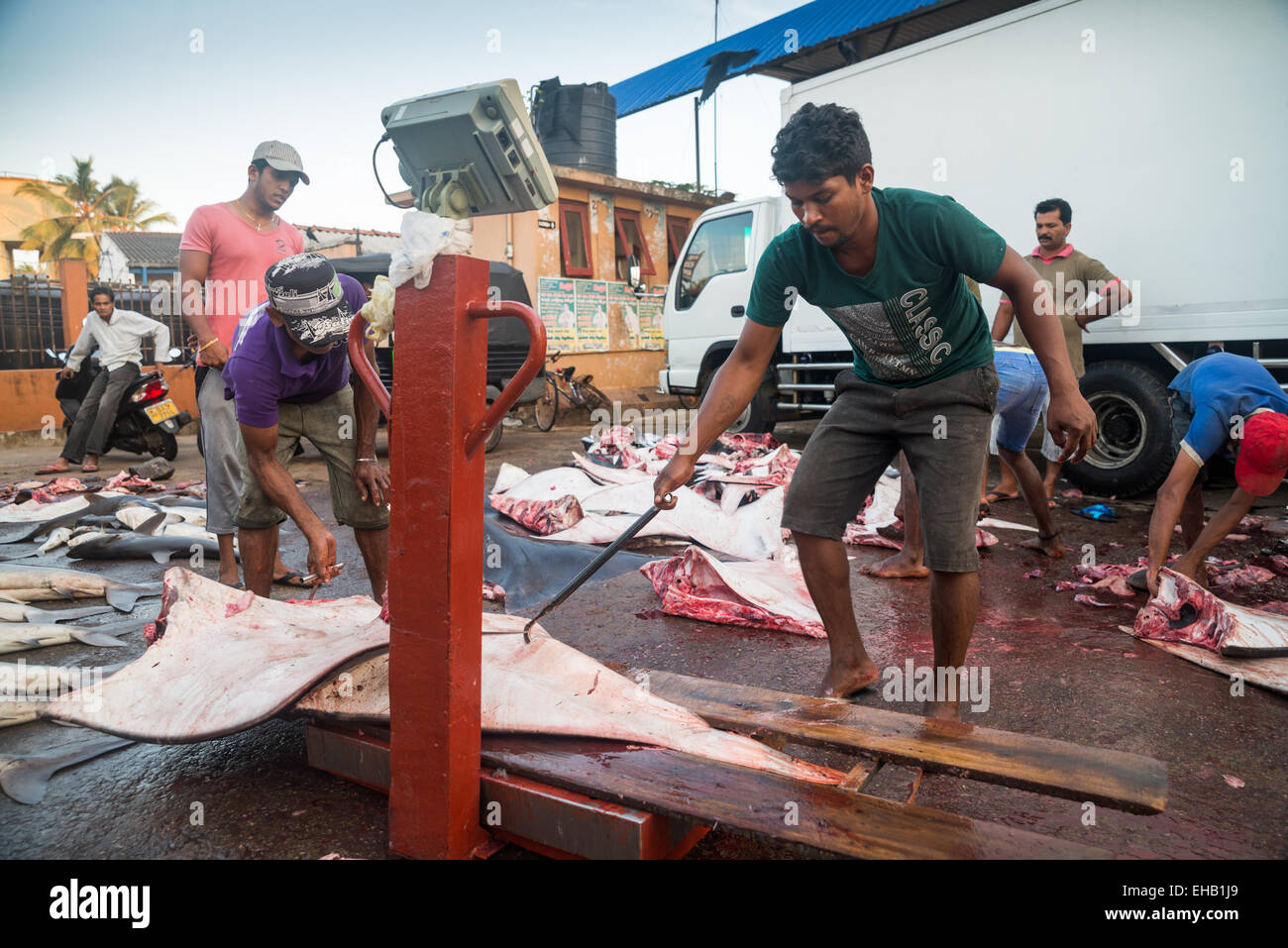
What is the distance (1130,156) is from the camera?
6031 mm

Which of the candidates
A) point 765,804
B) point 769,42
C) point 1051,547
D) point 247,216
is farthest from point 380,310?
point 769,42

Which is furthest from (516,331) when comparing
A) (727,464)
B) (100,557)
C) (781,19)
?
(781,19)

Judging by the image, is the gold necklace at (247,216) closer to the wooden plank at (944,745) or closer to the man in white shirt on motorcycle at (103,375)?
the wooden plank at (944,745)

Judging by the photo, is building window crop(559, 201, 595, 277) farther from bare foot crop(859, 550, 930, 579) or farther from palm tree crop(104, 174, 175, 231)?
palm tree crop(104, 174, 175, 231)

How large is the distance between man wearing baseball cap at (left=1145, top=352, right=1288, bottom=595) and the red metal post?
9.63 ft

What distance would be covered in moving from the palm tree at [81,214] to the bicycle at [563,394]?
2494 centimetres

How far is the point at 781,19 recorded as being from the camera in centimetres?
1356

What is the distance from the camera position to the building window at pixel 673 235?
58.9ft

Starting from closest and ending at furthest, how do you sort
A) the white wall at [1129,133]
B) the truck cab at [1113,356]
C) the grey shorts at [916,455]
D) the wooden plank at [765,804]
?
the wooden plank at [765,804], the grey shorts at [916,455], the white wall at [1129,133], the truck cab at [1113,356]

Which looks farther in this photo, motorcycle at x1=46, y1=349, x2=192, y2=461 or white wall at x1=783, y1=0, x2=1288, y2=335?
motorcycle at x1=46, y1=349, x2=192, y2=461

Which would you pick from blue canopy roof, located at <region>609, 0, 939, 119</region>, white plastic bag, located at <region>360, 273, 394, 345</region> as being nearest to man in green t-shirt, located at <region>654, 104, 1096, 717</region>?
white plastic bag, located at <region>360, 273, 394, 345</region>

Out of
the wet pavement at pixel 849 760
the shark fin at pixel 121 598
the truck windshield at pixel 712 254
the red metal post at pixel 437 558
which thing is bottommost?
the wet pavement at pixel 849 760

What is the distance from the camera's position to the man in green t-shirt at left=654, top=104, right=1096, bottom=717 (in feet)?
7.52

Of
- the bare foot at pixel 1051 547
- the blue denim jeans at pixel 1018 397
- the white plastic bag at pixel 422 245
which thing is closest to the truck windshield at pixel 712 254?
the blue denim jeans at pixel 1018 397
